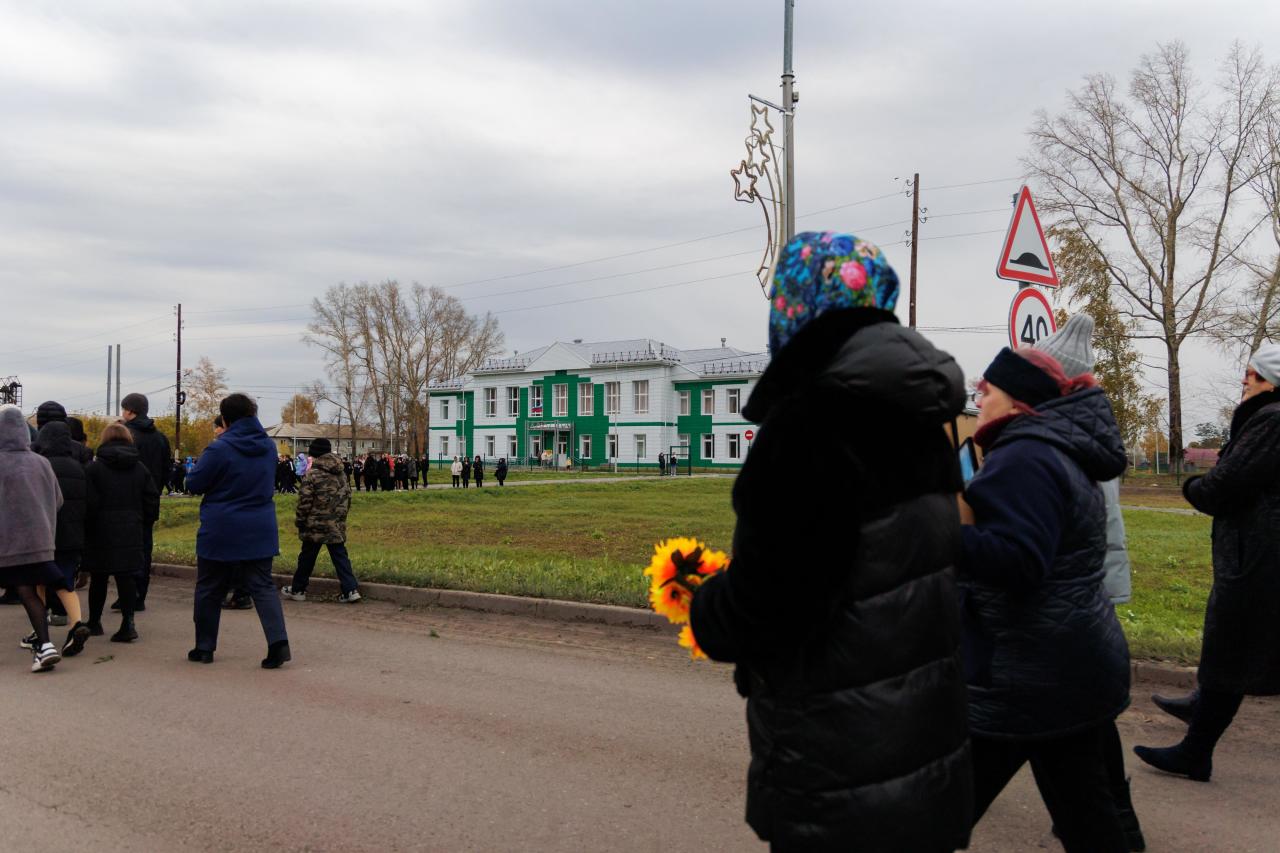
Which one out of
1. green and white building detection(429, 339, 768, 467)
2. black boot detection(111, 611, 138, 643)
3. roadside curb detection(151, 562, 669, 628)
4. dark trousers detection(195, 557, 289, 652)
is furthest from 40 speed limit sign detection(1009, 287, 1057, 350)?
green and white building detection(429, 339, 768, 467)

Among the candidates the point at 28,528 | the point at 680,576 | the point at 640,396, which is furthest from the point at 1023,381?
the point at 640,396

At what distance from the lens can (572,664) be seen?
283 inches

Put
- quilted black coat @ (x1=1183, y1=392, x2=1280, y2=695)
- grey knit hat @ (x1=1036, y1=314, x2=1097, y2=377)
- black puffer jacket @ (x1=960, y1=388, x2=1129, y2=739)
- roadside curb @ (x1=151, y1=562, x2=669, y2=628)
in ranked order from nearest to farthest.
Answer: black puffer jacket @ (x1=960, y1=388, x2=1129, y2=739), grey knit hat @ (x1=1036, y1=314, x2=1097, y2=377), quilted black coat @ (x1=1183, y1=392, x2=1280, y2=695), roadside curb @ (x1=151, y1=562, x2=669, y2=628)

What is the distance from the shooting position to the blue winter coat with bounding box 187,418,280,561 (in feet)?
23.7

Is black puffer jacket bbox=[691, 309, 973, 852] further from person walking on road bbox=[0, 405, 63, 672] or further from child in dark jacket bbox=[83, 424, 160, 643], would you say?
child in dark jacket bbox=[83, 424, 160, 643]

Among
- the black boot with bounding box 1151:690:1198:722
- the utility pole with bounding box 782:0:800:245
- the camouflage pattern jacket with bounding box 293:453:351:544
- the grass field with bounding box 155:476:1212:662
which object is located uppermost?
the utility pole with bounding box 782:0:800:245

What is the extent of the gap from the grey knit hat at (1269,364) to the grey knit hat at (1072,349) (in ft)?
4.02

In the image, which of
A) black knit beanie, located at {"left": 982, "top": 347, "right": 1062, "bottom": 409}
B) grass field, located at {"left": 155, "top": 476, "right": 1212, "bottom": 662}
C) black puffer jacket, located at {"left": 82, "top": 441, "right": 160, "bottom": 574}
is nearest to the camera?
black knit beanie, located at {"left": 982, "top": 347, "right": 1062, "bottom": 409}

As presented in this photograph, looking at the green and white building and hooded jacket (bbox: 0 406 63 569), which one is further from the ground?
the green and white building

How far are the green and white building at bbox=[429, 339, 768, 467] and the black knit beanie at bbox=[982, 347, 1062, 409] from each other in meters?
64.6

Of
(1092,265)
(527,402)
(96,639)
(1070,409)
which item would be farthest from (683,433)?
(1070,409)

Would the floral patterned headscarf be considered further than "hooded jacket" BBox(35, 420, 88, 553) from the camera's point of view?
No

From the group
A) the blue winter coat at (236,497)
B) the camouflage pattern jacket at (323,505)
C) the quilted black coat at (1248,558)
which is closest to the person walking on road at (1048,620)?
the quilted black coat at (1248,558)

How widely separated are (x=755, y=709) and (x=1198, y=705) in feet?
11.8
